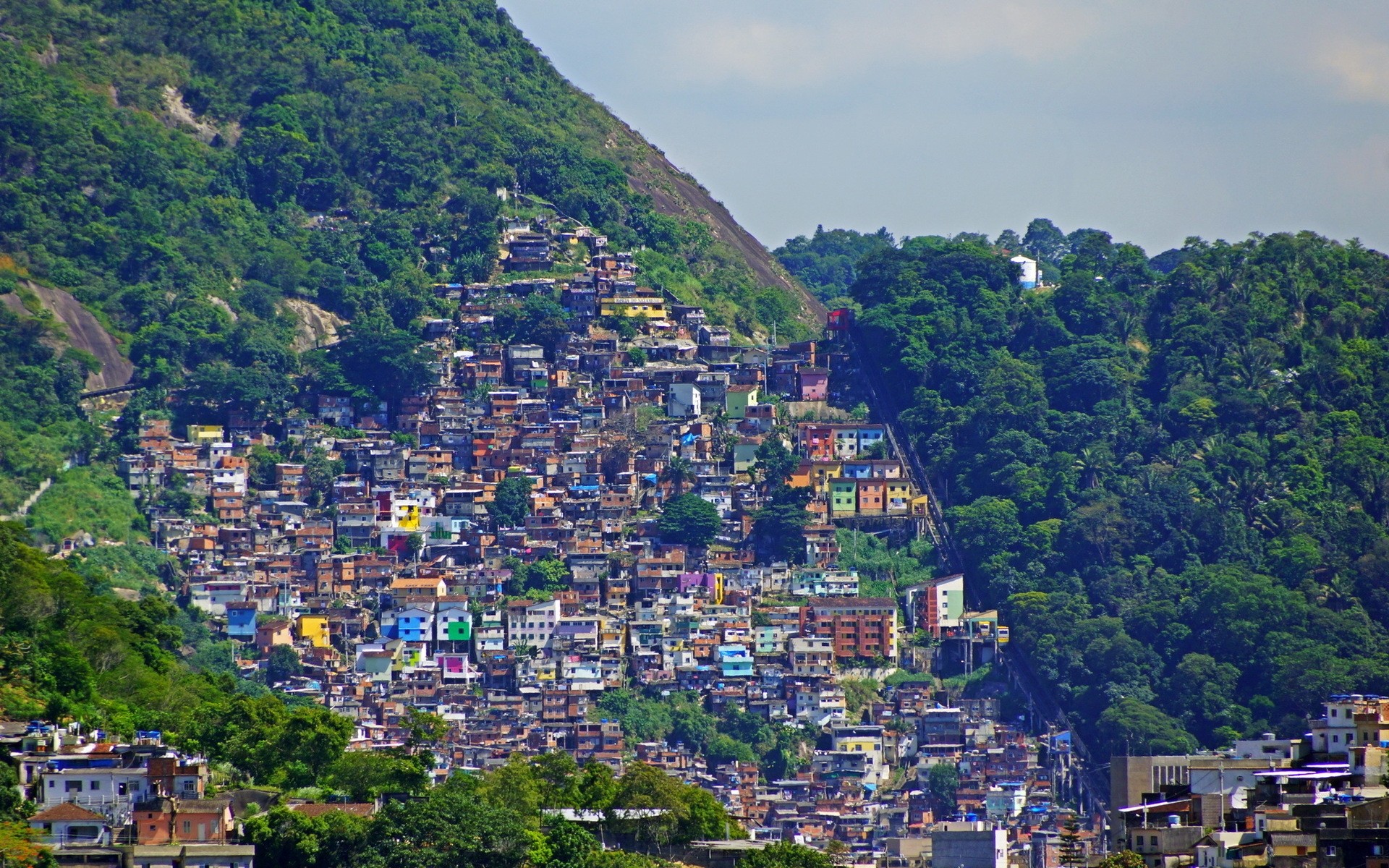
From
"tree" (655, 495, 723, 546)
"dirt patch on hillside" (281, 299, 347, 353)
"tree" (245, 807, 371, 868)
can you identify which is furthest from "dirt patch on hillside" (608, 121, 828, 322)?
"tree" (245, 807, 371, 868)

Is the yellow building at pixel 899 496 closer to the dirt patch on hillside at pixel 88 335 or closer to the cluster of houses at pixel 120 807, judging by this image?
the dirt patch on hillside at pixel 88 335

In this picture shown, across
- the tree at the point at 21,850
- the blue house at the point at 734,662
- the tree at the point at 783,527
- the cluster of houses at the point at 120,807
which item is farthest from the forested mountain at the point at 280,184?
the tree at the point at 21,850

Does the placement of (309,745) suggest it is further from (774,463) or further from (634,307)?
(634,307)

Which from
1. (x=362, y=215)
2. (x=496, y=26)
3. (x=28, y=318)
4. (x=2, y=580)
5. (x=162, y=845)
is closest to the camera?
(x=162, y=845)

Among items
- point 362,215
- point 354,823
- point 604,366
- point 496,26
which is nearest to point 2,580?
point 354,823

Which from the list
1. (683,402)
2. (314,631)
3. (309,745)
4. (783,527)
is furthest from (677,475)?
(309,745)

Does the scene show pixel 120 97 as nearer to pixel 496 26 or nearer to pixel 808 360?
pixel 496 26
